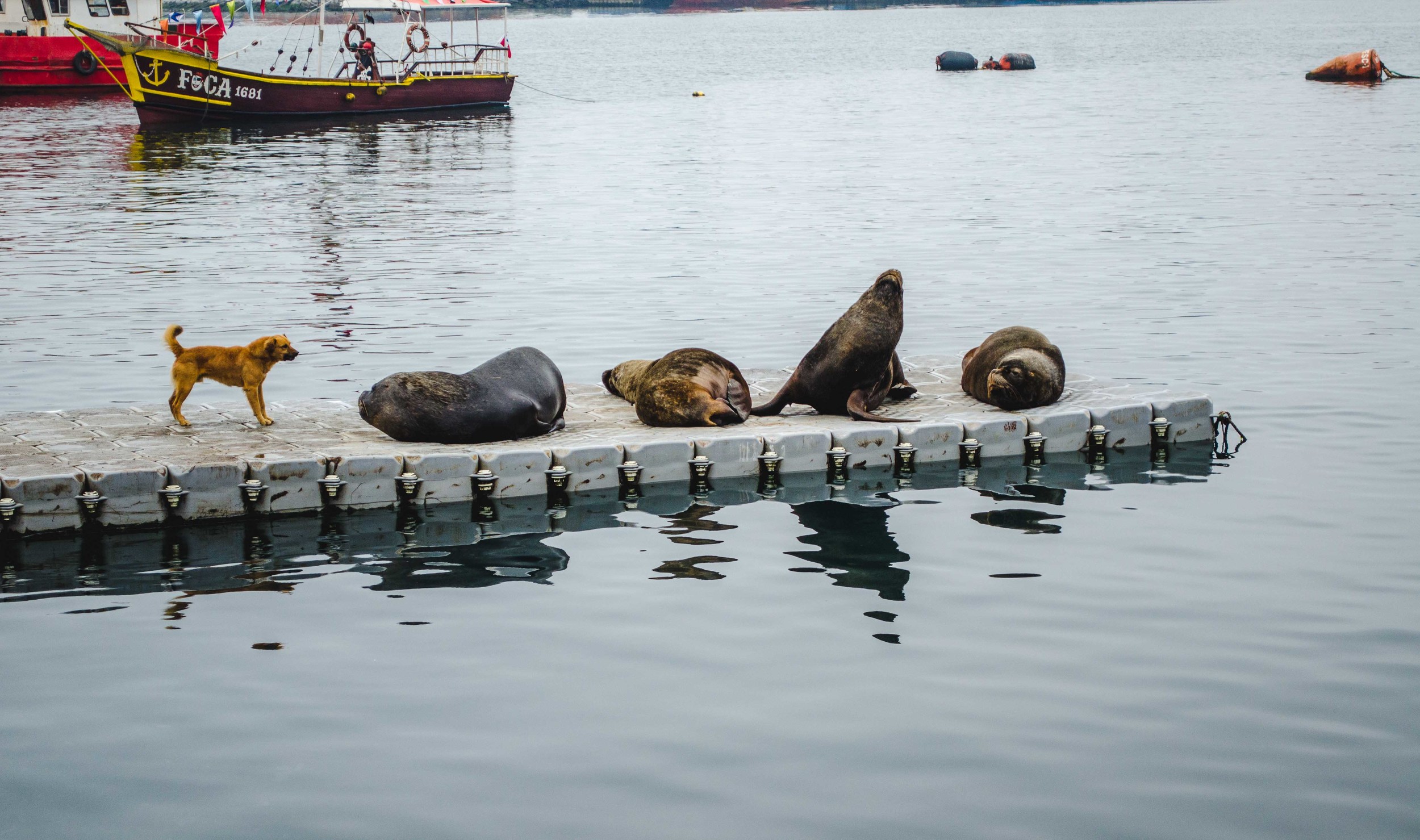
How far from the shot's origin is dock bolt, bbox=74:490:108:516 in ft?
33.8

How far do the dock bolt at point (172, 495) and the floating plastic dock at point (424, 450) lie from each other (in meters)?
0.01

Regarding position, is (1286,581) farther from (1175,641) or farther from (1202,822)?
(1202,822)

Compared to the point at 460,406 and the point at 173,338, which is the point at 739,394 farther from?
the point at 173,338

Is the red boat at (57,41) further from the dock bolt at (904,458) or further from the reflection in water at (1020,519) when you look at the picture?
the reflection in water at (1020,519)

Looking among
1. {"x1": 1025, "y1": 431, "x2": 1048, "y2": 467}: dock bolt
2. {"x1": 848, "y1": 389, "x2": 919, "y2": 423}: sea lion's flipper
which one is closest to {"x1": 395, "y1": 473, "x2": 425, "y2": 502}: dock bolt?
{"x1": 848, "y1": 389, "x2": 919, "y2": 423}: sea lion's flipper

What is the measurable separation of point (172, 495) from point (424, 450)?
1.93 meters

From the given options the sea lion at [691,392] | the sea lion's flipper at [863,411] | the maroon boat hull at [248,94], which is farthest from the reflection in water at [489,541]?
the maroon boat hull at [248,94]

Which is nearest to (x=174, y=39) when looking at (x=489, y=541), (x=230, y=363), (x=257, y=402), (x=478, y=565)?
(x=257, y=402)

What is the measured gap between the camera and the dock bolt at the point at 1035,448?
1240cm

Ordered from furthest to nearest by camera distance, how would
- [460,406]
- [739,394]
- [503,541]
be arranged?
1. [739,394]
2. [460,406]
3. [503,541]

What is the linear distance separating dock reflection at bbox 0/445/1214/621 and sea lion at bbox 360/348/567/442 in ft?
2.18

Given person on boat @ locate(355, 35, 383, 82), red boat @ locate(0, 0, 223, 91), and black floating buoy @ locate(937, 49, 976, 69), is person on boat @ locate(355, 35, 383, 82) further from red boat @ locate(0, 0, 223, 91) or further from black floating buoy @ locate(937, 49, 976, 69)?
black floating buoy @ locate(937, 49, 976, 69)

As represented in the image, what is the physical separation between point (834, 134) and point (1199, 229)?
2830 centimetres

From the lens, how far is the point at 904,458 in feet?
39.7
